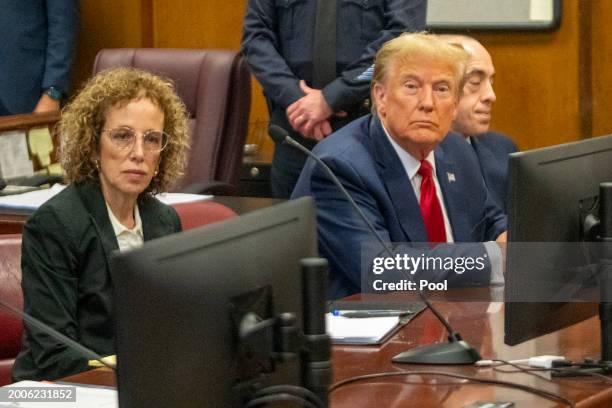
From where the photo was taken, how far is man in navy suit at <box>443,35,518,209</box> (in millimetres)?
3588

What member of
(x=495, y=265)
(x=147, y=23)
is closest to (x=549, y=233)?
(x=495, y=265)

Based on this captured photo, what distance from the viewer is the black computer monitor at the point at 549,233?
Answer: 2.18 metres

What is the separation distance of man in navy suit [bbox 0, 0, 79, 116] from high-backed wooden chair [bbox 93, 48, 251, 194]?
0.86 meters

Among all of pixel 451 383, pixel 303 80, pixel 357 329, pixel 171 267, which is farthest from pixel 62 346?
pixel 303 80

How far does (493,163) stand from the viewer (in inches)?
142

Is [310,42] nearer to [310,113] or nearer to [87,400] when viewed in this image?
[310,113]

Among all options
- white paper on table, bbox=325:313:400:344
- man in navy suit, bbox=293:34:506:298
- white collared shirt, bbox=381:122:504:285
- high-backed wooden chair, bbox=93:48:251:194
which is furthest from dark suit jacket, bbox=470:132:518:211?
high-backed wooden chair, bbox=93:48:251:194

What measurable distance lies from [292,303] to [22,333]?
45.1 inches

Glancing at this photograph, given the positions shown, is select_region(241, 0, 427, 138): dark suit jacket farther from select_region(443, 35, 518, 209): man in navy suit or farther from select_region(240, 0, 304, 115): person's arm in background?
select_region(443, 35, 518, 209): man in navy suit

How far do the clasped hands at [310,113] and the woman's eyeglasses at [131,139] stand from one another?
4.40 feet

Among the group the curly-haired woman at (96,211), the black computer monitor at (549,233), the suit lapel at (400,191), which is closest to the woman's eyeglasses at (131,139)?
the curly-haired woman at (96,211)

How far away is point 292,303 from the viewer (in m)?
1.73

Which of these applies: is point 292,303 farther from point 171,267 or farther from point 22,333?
point 22,333

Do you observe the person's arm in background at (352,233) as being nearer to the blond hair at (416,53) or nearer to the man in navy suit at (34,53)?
the blond hair at (416,53)
